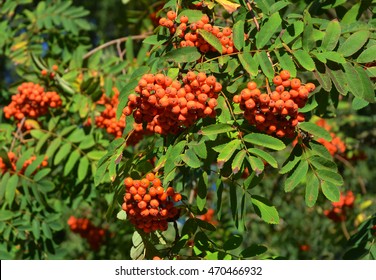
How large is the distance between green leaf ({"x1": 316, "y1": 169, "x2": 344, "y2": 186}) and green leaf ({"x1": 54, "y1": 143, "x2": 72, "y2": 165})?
1.49 m

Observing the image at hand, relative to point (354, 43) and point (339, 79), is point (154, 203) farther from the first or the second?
point (354, 43)

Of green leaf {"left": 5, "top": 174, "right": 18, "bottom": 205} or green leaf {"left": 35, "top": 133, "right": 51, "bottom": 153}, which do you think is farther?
green leaf {"left": 35, "top": 133, "right": 51, "bottom": 153}

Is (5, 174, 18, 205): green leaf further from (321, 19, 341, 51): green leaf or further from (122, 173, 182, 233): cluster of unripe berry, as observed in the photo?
(321, 19, 341, 51): green leaf

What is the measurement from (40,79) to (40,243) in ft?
3.06

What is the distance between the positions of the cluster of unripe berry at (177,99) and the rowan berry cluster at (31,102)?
1296mm

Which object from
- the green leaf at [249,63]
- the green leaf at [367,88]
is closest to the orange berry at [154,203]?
the green leaf at [249,63]

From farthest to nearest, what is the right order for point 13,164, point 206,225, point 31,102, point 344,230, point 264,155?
point 344,230 → point 31,102 → point 13,164 → point 206,225 → point 264,155

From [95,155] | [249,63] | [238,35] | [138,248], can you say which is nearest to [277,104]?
[249,63]

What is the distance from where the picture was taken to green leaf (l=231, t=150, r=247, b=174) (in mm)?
1880

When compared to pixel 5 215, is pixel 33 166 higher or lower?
higher

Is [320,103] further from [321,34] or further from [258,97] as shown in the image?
[258,97]

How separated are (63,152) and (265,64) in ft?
4.75

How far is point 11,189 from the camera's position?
290cm

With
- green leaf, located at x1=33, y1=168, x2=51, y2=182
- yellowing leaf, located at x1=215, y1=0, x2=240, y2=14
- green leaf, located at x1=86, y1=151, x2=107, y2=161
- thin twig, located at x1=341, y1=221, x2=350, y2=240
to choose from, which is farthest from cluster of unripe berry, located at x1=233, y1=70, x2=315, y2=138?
thin twig, located at x1=341, y1=221, x2=350, y2=240
